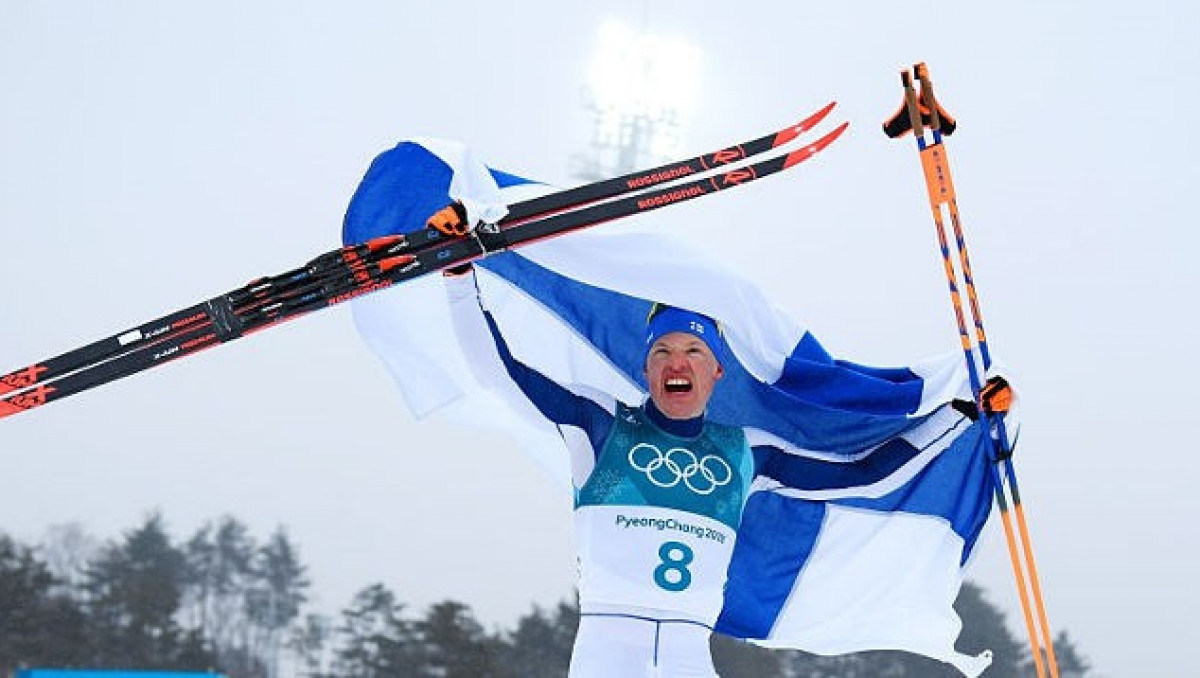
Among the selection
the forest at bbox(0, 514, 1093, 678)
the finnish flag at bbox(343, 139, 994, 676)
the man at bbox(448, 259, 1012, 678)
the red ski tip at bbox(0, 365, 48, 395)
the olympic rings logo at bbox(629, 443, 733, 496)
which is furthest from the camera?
the forest at bbox(0, 514, 1093, 678)

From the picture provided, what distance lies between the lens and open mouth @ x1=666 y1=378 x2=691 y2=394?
13.8ft

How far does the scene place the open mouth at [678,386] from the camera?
4.21 meters

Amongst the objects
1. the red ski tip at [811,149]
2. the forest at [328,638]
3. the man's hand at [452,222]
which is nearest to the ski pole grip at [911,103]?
the red ski tip at [811,149]

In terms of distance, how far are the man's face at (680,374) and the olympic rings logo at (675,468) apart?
122mm

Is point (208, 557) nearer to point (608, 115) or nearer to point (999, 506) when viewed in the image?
point (608, 115)

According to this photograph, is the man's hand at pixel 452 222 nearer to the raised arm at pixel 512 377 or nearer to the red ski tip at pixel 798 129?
the raised arm at pixel 512 377

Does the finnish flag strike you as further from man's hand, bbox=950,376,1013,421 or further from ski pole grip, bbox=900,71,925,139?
ski pole grip, bbox=900,71,925,139

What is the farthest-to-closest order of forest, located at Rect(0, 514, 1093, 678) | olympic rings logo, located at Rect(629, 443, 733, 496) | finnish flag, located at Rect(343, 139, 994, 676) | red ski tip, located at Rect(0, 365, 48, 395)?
forest, located at Rect(0, 514, 1093, 678)
finnish flag, located at Rect(343, 139, 994, 676)
olympic rings logo, located at Rect(629, 443, 733, 496)
red ski tip, located at Rect(0, 365, 48, 395)

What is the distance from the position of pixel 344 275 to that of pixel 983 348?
1.99m

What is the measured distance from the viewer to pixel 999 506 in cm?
466

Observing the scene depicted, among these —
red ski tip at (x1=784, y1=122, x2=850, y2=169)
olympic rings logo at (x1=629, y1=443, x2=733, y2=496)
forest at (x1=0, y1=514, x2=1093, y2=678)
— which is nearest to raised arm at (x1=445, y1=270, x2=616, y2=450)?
olympic rings logo at (x1=629, y1=443, x2=733, y2=496)

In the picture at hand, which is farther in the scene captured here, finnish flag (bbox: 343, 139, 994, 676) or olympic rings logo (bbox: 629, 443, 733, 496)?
finnish flag (bbox: 343, 139, 994, 676)

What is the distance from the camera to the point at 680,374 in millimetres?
4227

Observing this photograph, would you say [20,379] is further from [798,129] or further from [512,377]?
[798,129]
